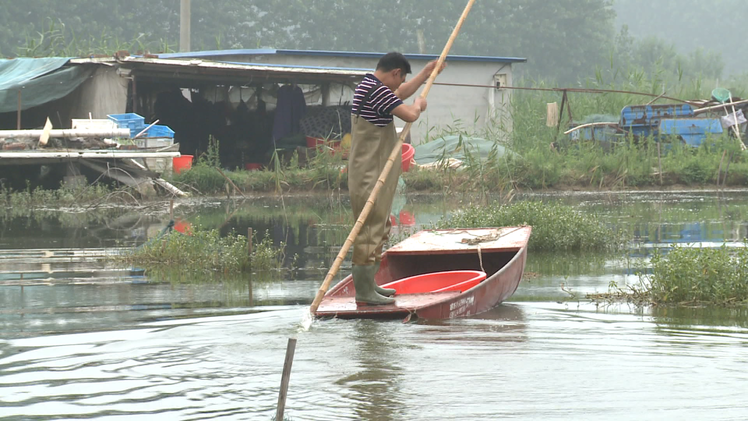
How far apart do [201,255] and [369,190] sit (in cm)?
372

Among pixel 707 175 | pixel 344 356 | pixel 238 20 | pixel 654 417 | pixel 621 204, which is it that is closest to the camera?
pixel 654 417

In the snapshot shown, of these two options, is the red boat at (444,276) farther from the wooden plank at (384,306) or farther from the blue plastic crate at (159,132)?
the blue plastic crate at (159,132)

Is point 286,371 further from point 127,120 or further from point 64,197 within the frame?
point 127,120

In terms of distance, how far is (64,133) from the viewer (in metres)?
18.9

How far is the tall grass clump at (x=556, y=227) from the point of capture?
12.1 meters

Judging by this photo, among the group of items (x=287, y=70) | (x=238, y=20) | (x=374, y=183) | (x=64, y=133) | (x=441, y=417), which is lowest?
(x=441, y=417)

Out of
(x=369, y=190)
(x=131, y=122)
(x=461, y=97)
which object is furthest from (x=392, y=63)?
(x=461, y=97)

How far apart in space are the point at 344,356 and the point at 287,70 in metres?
17.0

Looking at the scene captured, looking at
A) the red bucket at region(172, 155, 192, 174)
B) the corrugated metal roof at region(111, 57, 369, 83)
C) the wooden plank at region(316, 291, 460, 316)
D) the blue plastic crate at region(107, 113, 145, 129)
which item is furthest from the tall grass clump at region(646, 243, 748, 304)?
the corrugated metal roof at region(111, 57, 369, 83)

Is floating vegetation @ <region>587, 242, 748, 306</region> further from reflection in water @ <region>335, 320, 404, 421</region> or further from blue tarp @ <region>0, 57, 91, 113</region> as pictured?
blue tarp @ <region>0, 57, 91, 113</region>

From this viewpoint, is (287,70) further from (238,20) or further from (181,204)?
(238,20)

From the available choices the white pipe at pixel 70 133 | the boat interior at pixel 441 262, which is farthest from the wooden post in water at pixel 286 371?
the white pipe at pixel 70 133

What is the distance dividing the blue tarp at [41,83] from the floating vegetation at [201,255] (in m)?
11.4


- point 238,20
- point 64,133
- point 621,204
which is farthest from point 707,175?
point 238,20
